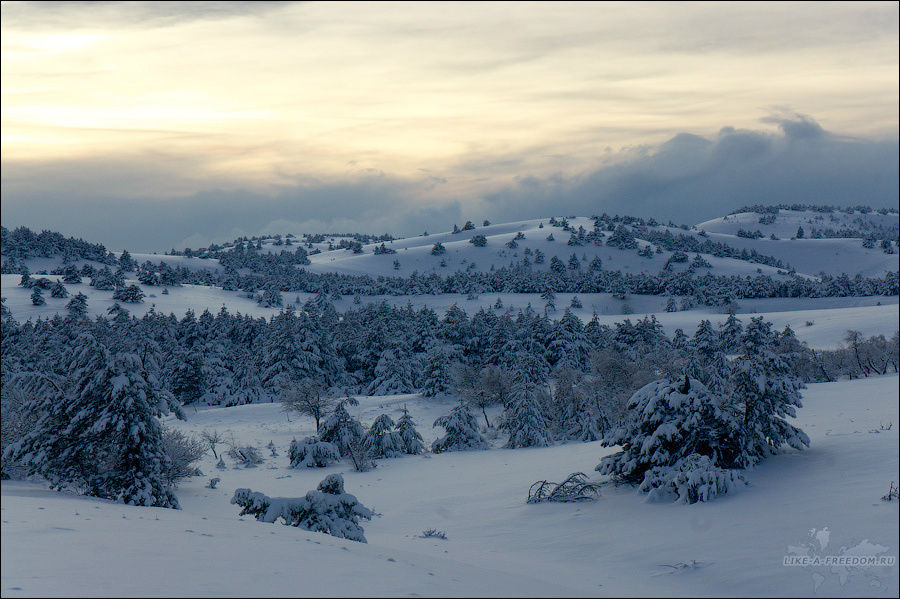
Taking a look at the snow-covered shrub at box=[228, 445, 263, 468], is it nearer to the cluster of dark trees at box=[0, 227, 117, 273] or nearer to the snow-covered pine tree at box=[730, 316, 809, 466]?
the snow-covered pine tree at box=[730, 316, 809, 466]

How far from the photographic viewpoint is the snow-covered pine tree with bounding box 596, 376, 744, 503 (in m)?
20.4

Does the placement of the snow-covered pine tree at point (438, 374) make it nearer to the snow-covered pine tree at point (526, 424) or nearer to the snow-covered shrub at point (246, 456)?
the snow-covered pine tree at point (526, 424)

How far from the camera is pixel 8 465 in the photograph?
24.3 metres

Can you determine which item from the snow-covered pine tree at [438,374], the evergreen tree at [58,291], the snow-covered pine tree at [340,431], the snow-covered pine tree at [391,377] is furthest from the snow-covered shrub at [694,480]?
the evergreen tree at [58,291]

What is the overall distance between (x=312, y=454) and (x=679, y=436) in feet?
81.7

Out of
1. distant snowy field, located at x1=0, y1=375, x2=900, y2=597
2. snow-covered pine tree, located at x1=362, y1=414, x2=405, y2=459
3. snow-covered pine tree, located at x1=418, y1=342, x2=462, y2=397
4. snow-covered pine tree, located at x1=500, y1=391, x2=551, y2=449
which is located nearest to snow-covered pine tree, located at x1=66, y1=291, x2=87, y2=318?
snow-covered pine tree, located at x1=418, y1=342, x2=462, y2=397

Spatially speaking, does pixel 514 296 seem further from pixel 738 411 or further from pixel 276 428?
pixel 738 411

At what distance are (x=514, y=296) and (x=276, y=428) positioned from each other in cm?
8235

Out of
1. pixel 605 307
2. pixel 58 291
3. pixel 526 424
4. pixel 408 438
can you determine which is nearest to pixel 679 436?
pixel 526 424

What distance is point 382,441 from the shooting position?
4206 centimetres

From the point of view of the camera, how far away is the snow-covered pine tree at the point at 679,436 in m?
20.4

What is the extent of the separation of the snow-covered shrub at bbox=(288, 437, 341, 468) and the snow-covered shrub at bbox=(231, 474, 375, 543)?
21704 mm

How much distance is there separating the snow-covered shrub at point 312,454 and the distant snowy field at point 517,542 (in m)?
9.89

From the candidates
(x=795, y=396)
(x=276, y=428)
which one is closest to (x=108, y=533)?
(x=795, y=396)
